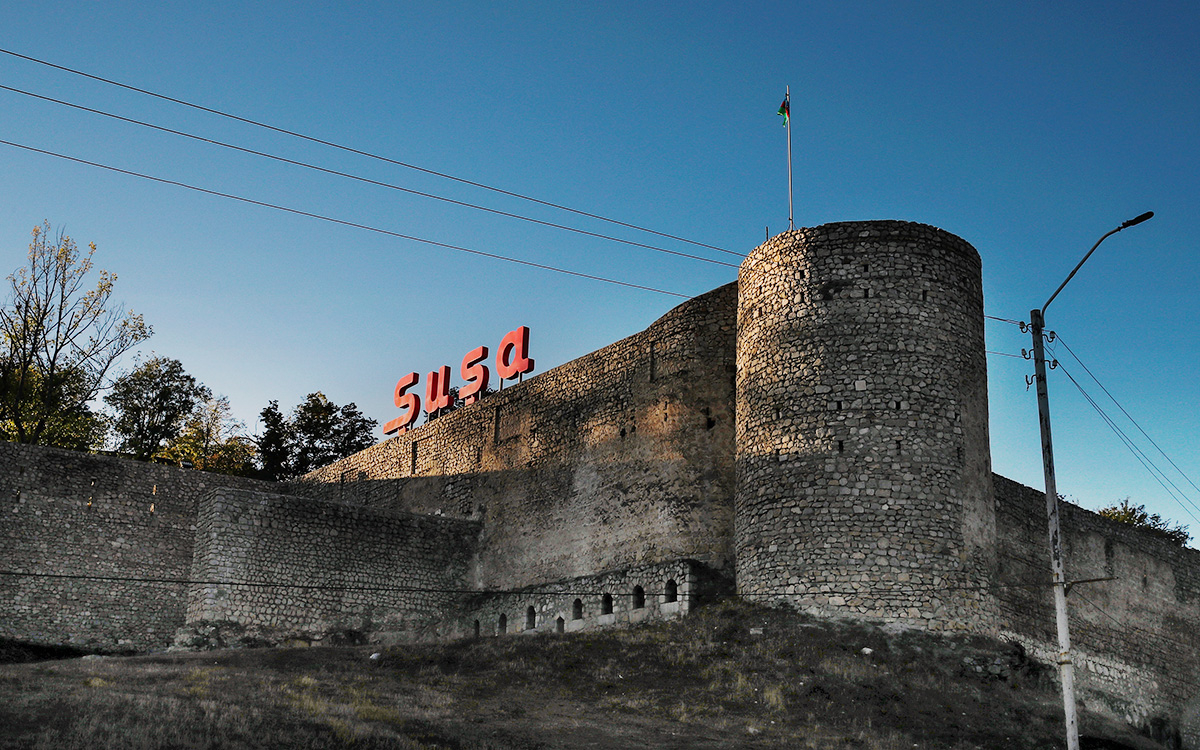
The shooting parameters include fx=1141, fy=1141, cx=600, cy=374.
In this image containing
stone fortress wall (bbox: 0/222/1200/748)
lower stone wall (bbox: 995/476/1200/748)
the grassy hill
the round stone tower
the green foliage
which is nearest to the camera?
the grassy hill

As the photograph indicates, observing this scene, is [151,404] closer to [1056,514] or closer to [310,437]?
[310,437]

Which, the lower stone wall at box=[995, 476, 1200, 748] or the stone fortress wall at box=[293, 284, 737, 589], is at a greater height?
the stone fortress wall at box=[293, 284, 737, 589]

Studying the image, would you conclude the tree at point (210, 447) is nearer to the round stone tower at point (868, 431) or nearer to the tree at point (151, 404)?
the tree at point (151, 404)

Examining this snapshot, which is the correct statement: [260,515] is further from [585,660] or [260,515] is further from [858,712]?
[858,712]

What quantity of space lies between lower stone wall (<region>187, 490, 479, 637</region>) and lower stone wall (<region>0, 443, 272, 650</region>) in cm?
194

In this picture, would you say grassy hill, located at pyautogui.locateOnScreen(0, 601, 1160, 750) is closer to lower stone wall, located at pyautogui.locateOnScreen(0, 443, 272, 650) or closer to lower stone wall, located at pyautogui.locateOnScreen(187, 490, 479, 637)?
lower stone wall, located at pyautogui.locateOnScreen(187, 490, 479, 637)

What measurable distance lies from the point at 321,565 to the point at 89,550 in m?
6.00

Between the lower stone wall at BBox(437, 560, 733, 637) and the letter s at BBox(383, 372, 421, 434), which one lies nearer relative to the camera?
the lower stone wall at BBox(437, 560, 733, 637)

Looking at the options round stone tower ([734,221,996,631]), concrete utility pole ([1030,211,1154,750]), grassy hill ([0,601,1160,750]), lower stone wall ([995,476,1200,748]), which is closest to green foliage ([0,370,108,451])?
grassy hill ([0,601,1160,750])

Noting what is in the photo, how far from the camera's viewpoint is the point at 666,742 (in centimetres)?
1620

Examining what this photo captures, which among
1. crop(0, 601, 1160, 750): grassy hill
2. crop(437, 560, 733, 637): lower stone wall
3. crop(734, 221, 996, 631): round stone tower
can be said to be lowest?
crop(0, 601, 1160, 750): grassy hill

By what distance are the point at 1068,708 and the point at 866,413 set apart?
7.90m

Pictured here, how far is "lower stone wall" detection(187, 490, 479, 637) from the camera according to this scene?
2756 cm

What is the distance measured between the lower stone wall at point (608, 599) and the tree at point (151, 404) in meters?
21.2
